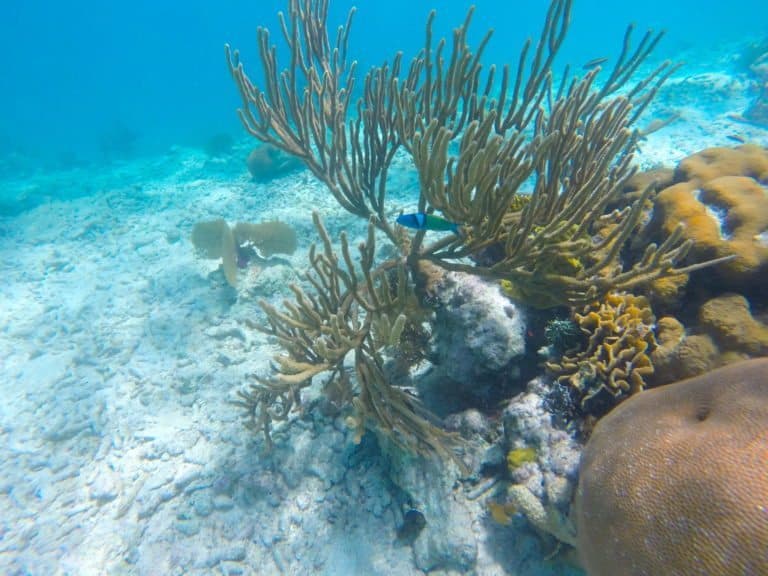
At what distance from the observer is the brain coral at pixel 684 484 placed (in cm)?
147

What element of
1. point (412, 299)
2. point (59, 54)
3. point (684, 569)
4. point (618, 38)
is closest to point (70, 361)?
point (412, 299)

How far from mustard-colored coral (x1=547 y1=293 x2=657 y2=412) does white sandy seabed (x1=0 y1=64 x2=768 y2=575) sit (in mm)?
1172

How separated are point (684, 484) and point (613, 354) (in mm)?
1105

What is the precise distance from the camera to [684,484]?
1.67m

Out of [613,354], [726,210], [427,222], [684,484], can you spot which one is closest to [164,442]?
[427,222]

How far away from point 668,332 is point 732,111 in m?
13.5

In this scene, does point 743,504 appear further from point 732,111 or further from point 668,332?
point 732,111

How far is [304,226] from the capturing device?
7.95 metres

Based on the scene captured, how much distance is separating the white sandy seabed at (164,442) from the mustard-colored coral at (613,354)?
46.1 inches

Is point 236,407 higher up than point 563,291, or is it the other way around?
point 563,291

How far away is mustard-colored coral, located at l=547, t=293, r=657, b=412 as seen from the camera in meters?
2.61

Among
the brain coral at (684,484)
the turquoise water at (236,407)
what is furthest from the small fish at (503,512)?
the brain coral at (684,484)

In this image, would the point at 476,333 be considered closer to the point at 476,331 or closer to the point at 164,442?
the point at 476,331

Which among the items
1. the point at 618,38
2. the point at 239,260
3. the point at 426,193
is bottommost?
the point at 426,193
